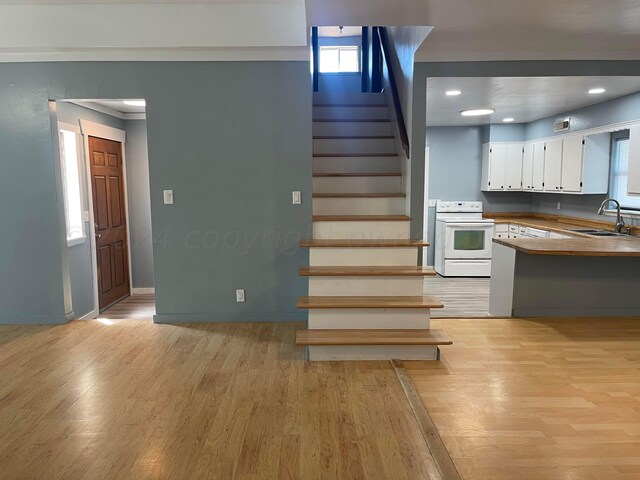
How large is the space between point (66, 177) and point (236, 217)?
223 cm

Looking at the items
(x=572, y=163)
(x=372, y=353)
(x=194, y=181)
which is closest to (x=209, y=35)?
(x=194, y=181)

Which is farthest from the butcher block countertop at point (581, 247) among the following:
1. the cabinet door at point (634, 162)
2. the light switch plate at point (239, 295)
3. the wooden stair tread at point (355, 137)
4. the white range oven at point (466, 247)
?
the light switch plate at point (239, 295)

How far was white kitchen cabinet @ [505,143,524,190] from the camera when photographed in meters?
7.21

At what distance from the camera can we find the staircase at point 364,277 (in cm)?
329

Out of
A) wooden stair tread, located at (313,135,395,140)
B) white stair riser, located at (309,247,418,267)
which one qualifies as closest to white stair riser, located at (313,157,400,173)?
wooden stair tread, located at (313,135,395,140)

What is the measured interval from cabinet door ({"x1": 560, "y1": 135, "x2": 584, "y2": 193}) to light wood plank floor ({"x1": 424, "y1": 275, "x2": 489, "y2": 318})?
1.78m

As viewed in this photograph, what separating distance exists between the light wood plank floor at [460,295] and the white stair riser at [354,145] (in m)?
1.92

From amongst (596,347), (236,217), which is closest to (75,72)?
(236,217)

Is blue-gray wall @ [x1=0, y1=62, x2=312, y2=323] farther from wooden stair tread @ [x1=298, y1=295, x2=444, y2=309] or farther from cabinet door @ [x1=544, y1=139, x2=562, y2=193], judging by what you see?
cabinet door @ [x1=544, y1=139, x2=562, y2=193]

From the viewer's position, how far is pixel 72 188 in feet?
16.6

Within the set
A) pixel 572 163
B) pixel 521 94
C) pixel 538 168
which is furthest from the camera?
pixel 538 168

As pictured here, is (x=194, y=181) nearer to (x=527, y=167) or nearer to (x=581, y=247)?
(x=581, y=247)

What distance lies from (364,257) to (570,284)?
2193 mm

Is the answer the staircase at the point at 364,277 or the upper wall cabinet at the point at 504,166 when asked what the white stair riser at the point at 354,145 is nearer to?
the staircase at the point at 364,277
